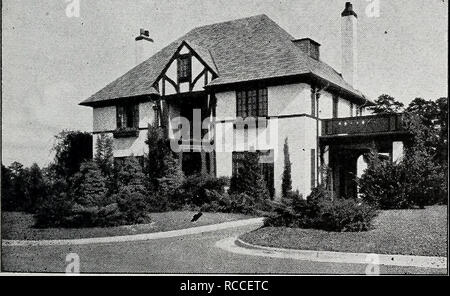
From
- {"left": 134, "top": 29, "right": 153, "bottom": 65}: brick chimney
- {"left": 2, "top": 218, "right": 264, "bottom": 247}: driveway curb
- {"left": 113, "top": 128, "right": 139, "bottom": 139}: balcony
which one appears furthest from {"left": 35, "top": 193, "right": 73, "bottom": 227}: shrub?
{"left": 134, "top": 29, "right": 153, "bottom": 65}: brick chimney

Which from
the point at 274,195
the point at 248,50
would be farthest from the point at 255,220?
the point at 248,50

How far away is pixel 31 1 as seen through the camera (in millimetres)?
11500

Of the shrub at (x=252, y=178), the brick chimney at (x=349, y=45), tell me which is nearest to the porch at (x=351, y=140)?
the shrub at (x=252, y=178)

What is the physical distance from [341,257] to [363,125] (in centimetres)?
1301

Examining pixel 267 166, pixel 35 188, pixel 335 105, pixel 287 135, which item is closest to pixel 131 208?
pixel 35 188

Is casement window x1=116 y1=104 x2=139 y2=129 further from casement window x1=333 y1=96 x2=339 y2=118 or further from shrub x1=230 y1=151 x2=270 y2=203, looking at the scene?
casement window x1=333 y1=96 x2=339 y2=118

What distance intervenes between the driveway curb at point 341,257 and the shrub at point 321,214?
210 cm

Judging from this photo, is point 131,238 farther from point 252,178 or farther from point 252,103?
point 252,103

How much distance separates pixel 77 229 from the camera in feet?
50.6

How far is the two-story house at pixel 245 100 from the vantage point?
75.2 feet

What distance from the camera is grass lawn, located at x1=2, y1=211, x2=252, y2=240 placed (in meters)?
14.0

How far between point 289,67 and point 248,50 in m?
2.92

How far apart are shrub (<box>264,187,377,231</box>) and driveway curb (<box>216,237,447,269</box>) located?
210 centimetres
